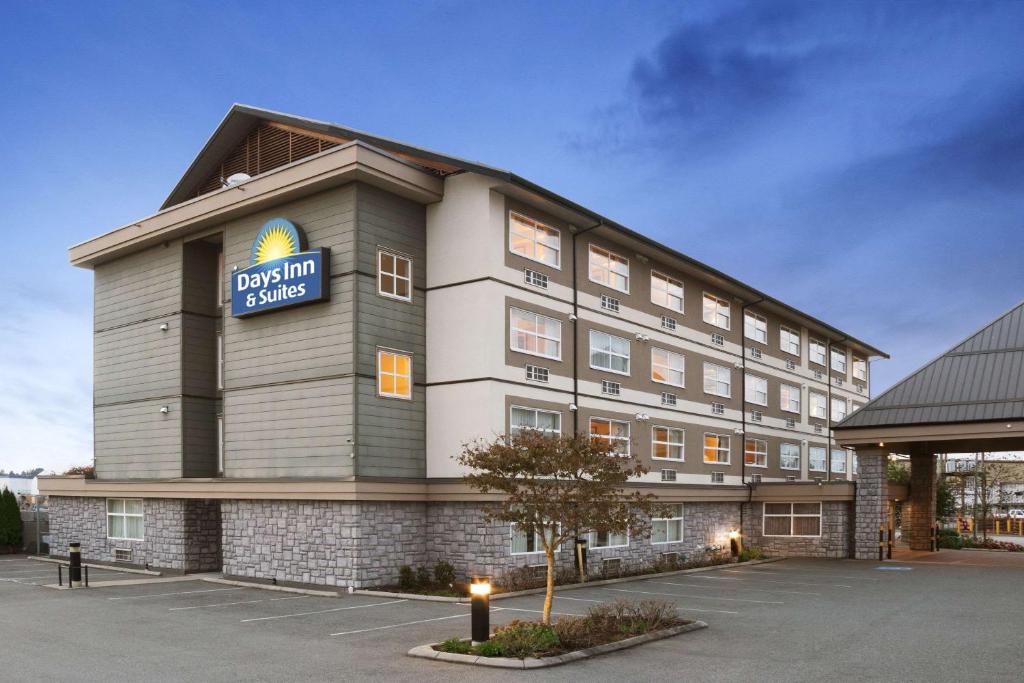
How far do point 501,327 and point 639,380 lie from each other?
8.19 metres

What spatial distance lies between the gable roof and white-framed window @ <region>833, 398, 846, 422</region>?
40.5 ft

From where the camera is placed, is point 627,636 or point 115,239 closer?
point 627,636

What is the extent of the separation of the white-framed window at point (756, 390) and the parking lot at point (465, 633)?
44.4 ft

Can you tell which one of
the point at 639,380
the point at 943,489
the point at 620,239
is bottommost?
the point at 943,489

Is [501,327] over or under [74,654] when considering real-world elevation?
over

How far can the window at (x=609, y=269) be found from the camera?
29.3 metres

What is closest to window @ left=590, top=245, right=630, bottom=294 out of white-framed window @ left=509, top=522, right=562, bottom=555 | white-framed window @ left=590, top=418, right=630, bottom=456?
white-framed window @ left=590, top=418, right=630, bottom=456

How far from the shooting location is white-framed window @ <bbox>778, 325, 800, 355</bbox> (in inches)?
1670

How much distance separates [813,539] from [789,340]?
10.8m

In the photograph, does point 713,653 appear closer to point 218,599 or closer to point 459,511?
point 459,511

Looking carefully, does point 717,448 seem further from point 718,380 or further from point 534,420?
point 534,420

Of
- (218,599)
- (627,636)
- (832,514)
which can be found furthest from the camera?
(832,514)

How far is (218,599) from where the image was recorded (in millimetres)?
21766

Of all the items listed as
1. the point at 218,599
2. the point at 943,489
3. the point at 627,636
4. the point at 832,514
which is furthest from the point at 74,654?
the point at 943,489
